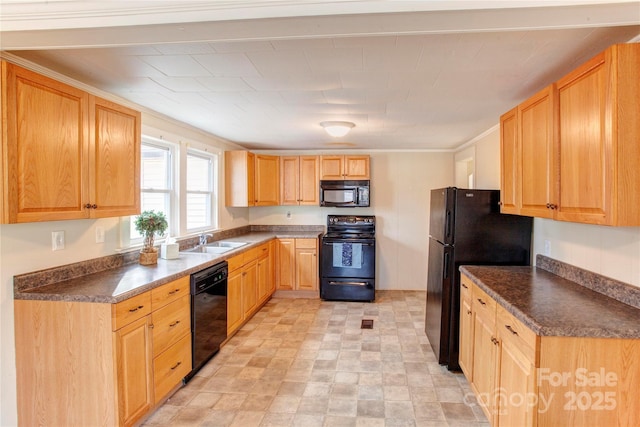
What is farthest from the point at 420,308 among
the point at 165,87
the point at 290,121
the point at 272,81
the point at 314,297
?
the point at 165,87

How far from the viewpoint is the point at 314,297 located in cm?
509

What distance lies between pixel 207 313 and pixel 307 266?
7.30 ft

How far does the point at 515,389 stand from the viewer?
174 centimetres

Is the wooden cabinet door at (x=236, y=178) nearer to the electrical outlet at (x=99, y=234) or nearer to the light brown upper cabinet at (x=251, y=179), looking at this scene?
the light brown upper cabinet at (x=251, y=179)

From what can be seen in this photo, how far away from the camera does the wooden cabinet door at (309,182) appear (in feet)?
17.3

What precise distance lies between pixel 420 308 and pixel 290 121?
117 inches

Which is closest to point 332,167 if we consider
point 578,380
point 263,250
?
point 263,250

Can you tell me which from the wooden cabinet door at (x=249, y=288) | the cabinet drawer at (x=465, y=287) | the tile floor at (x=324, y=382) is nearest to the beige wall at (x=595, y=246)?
the cabinet drawer at (x=465, y=287)

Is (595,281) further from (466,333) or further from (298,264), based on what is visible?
(298,264)

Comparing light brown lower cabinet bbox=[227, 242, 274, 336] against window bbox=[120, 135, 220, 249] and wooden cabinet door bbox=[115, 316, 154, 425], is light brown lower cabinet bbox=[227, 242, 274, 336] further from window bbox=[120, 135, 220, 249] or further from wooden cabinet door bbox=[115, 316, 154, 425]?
wooden cabinet door bbox=[115, 316, 154, 425]

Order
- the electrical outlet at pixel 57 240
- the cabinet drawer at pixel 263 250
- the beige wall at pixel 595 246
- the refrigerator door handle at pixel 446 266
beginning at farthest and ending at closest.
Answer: the cabinet drawer at pixel 263 250 → the refrigerator door handle at pixel 446 266 → the electrical outlet at pixel 57 240 → the beige wall at pixel 595 246

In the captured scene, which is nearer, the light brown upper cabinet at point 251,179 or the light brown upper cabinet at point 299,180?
the light brown upper cabinet at point 251,179

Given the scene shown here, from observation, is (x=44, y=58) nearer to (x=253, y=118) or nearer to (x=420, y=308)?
(x=253, y=118)

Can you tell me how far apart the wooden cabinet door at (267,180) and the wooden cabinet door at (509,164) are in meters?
3.32
